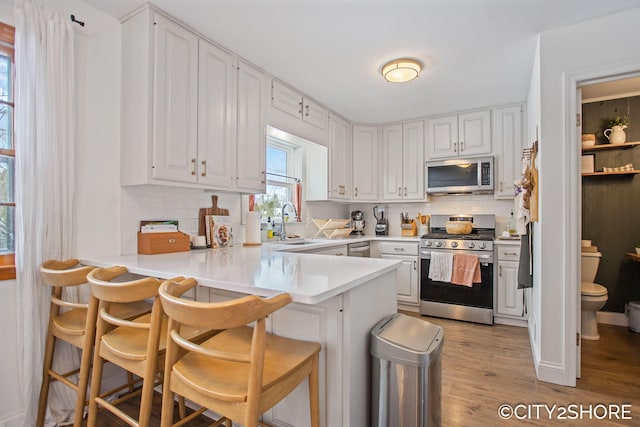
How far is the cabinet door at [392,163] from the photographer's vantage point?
14.0 ft

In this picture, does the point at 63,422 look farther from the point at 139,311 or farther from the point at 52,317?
the point at 139,311

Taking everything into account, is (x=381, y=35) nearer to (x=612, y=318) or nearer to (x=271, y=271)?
(x=271, y=271)

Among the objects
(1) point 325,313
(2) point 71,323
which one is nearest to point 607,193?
(1) point 325,313

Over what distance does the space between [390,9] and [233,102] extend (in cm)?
130

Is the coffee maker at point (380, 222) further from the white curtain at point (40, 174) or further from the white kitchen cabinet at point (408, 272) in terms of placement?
the white curtain at point (40, 174)

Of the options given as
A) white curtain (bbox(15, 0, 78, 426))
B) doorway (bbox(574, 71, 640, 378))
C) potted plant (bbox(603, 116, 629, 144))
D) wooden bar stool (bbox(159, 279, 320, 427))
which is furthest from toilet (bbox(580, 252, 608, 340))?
white curtain (bbox(15, 0, 78, 426))

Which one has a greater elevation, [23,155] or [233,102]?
[233,102]

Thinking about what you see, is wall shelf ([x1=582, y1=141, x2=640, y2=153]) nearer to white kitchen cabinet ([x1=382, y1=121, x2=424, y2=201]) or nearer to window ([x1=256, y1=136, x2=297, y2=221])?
white kitchen cabinet ([x1=382, y1=121, x2=424, y2=201])

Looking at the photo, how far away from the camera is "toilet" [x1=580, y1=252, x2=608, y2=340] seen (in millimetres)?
2820

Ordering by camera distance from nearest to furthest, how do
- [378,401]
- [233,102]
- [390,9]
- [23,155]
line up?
[378,401] < [23,155] < [390,9] < [233,102]

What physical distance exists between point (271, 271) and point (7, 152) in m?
1.54

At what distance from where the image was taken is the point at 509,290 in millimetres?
3316

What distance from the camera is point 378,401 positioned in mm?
1460

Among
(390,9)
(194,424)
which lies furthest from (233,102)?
(194,424)
